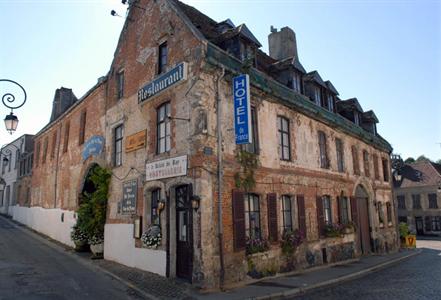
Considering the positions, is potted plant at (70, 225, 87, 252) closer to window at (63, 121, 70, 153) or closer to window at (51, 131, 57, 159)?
window at (63, 121, 70, 153)

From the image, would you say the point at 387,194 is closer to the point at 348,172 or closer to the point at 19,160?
the point at 348,172

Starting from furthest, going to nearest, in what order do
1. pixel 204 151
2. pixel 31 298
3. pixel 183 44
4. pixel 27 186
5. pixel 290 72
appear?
pixel 27 186
pixel 290 72
pixel 183 44
pixel 204 151
pixel 31 298

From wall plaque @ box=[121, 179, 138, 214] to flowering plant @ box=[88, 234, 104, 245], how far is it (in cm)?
261

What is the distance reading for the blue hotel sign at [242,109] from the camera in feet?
32.5

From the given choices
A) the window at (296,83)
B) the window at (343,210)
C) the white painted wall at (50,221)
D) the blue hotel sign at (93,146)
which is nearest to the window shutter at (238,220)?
the window at (296,83)

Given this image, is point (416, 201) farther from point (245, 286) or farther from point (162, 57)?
point (162, 57)

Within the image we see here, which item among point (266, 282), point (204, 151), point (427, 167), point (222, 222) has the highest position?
point (427, 167)

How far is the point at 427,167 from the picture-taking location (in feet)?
136

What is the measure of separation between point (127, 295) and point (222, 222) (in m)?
3.25

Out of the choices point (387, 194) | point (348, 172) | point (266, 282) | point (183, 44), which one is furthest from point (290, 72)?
point (387, 194)

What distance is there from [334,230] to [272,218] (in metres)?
4.75

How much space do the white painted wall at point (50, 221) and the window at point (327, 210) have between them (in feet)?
41.4

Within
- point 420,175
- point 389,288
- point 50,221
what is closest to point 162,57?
point 389,288

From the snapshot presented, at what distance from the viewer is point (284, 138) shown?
531 inches
